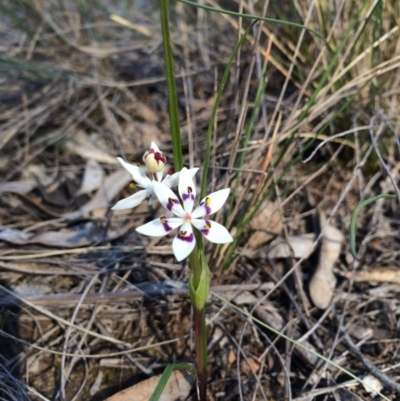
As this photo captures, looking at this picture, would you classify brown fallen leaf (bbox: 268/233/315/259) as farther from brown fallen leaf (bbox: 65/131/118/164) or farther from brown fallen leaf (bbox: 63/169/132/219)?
brown fallen leaf (bbox: 65/131/118/164)

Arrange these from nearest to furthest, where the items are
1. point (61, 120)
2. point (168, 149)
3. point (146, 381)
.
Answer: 1. point (146, 381)
2. point (168, 149)
3. point (61, 120)

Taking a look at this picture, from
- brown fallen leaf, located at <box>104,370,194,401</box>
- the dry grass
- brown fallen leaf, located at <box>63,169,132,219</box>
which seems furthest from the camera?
brown fallen leaf, located at <box>63,169,132,219</box>

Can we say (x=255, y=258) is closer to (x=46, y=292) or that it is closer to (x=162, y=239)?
(x=162, y=239)

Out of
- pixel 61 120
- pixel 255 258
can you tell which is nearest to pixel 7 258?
pixel 255 258

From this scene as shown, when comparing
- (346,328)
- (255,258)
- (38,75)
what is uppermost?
(38,75)

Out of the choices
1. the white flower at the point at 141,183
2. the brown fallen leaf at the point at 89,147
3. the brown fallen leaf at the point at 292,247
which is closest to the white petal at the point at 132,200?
the white flower at the point at 141,183

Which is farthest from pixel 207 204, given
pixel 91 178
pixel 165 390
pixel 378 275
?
pixel 91 178

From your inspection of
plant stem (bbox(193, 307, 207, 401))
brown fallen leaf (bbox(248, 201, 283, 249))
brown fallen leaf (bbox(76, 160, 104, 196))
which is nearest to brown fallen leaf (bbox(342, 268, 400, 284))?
brown fallen leaf (bbox(248, 201, 283, 249))
